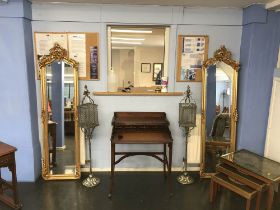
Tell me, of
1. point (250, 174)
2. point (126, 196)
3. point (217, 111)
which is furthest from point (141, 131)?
point (250, 174)

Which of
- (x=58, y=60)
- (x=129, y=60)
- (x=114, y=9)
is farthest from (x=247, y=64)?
(x=129, y=60)

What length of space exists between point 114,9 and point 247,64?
2040 mm

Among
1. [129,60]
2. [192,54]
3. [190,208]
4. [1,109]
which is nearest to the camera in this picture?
[190,208]

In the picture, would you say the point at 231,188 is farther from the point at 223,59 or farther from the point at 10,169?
the point at 10,169

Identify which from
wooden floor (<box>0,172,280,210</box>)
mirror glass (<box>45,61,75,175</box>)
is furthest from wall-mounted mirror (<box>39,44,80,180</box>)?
wooden floor (<box>0,172,280,210</box>)

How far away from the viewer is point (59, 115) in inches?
144

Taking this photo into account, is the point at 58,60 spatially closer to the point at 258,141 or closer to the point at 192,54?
the point at 192,54

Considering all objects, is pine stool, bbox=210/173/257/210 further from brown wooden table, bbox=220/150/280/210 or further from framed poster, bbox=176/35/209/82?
framed poster, bbox=176/35/209/82

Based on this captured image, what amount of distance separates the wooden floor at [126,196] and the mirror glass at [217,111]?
1.56ft

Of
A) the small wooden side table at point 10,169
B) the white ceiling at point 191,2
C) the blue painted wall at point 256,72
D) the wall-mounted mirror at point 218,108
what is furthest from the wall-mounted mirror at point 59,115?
the blue painted wall at point 256,72

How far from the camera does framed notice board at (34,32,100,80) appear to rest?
3.53 m

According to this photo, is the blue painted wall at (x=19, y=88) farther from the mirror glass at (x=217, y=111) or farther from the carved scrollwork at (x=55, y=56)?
the mirror glass at (x=217, y=111)

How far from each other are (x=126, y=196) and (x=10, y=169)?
59.0 inches

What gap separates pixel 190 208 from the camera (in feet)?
10.2
